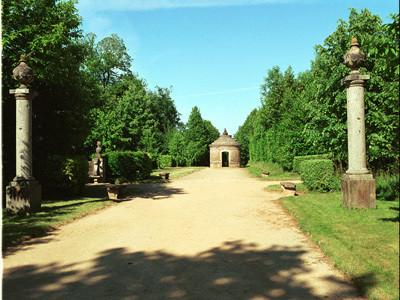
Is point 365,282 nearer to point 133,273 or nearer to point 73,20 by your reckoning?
point 133,273

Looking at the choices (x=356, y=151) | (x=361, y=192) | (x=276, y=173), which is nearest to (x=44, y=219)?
(x=361, y=192)

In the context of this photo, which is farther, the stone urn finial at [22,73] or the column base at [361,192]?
the stone urn finial at [22,73]

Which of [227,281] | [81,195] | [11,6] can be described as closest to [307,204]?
[227,281]

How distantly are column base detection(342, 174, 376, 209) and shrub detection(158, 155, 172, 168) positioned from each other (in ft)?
118

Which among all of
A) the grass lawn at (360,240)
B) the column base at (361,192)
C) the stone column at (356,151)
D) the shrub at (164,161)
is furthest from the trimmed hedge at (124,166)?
the shrub at (164,161)

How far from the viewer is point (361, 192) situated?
7.38m

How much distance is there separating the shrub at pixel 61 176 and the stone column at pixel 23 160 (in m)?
2.81

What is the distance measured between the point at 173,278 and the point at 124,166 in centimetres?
1587

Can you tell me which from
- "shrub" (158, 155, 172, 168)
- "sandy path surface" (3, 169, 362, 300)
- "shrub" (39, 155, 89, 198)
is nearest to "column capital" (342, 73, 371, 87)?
"sandy path surface" (3, 169, 362, 300)

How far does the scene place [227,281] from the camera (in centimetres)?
378

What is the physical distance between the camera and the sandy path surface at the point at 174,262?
350 centimetres

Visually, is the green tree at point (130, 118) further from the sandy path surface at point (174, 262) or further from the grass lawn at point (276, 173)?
the grass lawn at point (276, 173)

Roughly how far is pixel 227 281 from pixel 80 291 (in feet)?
5.64

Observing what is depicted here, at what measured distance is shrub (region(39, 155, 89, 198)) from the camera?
11.2 meters
